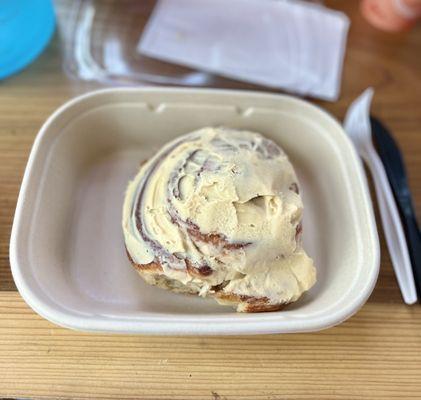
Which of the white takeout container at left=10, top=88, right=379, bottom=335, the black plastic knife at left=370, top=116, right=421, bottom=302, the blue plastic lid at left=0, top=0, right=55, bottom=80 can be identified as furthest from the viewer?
the blue plastic lid at left=0, top=0, right=55, bottom=80

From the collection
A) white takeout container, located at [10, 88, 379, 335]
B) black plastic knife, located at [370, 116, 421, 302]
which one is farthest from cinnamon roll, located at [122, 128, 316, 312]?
black plastic knife, located at [370, 116, 421, 302]

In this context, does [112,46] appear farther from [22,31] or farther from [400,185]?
[400,185]

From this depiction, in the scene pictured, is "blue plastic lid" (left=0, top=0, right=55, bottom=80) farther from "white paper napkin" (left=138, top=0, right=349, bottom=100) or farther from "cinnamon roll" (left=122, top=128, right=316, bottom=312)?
"cinnamon roll" (left=122, top=128, right=316, bottom=312)

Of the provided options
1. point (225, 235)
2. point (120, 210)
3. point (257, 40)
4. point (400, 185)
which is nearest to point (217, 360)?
point (225, 235)

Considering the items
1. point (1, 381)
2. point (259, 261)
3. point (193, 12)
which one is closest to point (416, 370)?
point (259, 261)

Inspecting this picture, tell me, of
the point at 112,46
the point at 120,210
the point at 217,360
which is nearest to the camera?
the point at 217,360

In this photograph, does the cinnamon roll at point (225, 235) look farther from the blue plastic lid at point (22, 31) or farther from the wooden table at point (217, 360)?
the blue plastic lid at point (22, 31)
